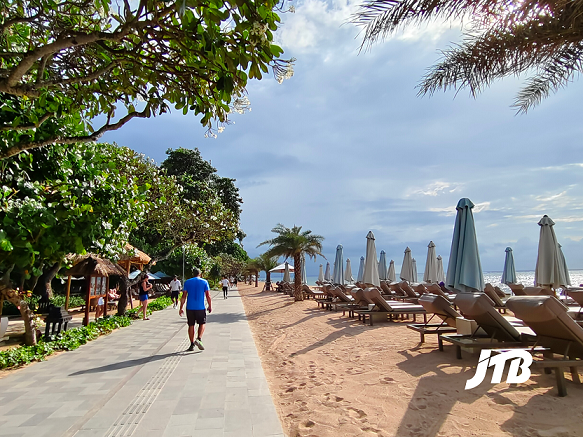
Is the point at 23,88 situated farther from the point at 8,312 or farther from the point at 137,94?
the point at 8,312

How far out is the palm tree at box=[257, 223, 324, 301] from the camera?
21969 mm

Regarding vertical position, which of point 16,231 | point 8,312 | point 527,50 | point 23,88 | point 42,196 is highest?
point 527,50

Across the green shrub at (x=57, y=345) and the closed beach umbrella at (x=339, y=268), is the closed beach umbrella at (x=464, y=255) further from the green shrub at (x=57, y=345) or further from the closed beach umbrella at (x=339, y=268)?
the closed beach umbrella at (x=339, y=268)

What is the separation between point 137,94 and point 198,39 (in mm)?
1637

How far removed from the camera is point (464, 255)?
8617mm

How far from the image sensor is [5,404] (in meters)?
4.30

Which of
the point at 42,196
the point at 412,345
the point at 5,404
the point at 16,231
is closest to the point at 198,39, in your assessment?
the point at 16,231

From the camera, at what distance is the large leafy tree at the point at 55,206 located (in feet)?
15.4

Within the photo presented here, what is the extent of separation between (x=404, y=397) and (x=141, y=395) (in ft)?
10.5

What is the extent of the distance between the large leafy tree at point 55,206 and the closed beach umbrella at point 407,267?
1727cm

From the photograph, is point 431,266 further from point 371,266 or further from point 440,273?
point 371,266

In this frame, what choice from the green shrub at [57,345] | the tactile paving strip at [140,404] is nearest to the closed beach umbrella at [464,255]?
the tactile paving strip at [140,404]

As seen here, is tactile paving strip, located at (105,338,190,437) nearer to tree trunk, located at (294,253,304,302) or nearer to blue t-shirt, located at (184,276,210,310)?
blue t-shirt, located at (184,276,210,310)

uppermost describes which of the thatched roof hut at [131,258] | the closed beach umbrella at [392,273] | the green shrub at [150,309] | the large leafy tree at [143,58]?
the large leafy tree at [143,58]
